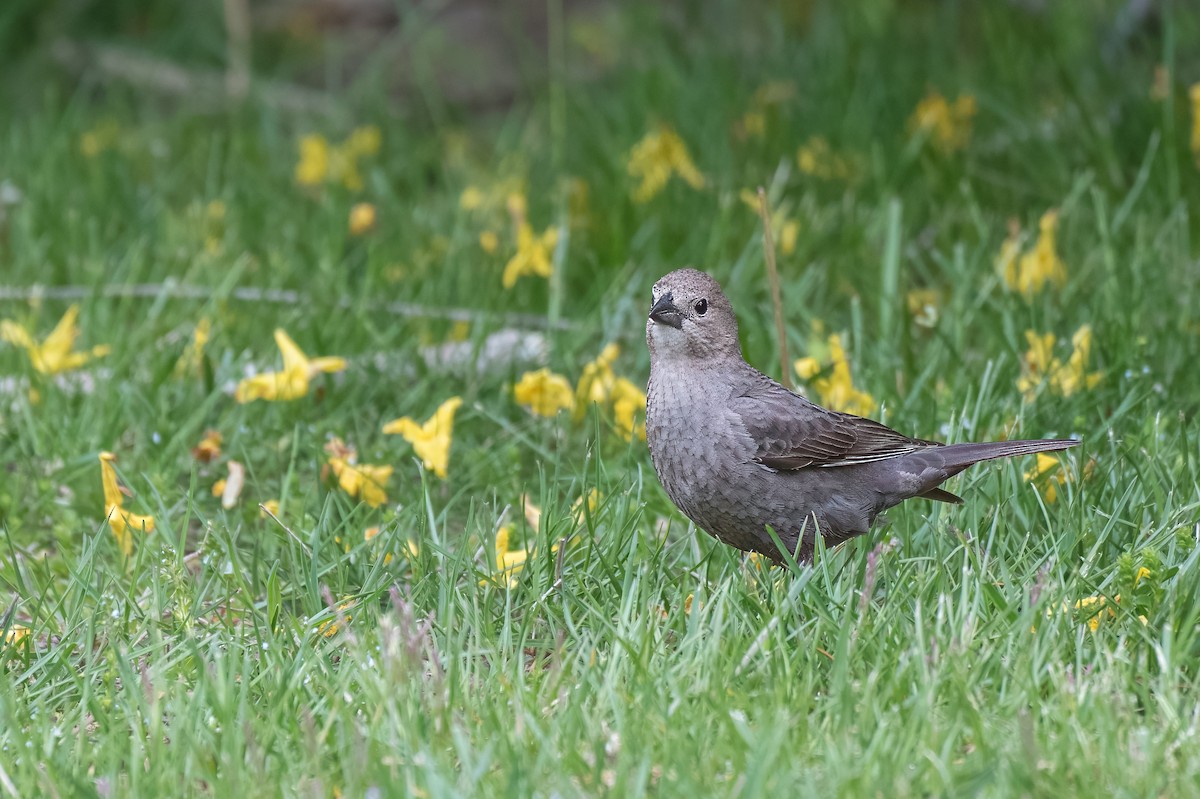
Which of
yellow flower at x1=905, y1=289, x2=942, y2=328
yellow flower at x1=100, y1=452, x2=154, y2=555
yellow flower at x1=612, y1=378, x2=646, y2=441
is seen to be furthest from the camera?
yellow flower at x1=905, y1=289, x2=942, y2=328

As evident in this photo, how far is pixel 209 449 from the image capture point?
4387 millimetres

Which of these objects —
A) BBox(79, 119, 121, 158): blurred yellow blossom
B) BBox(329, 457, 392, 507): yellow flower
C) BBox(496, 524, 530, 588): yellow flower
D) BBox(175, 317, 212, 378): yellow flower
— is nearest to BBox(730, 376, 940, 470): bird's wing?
BBox(496, 524, 530, 588): yellow flower

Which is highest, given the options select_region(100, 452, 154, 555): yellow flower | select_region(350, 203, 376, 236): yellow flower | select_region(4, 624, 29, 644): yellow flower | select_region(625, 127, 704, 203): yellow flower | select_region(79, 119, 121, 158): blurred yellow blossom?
select_region(625, 127, 704, 203): yellow flower

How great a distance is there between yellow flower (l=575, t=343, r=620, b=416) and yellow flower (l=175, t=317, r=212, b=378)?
1.22m

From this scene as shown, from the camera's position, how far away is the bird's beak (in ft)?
12.0

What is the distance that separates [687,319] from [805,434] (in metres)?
0.39

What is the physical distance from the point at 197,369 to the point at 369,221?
1416mm

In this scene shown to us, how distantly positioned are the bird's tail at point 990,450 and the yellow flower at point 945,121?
315cm

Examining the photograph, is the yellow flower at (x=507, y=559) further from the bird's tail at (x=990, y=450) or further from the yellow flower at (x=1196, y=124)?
the yellow flower at (x=1196, y=124)

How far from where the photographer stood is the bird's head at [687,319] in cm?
366

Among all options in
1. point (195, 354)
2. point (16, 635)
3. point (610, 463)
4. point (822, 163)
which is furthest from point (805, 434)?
point (822, 163)

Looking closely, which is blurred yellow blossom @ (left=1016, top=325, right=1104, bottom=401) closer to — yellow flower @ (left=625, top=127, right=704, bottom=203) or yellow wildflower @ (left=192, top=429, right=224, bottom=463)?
yellow flower @ (left=625, top=127, right=704, bottom=203)

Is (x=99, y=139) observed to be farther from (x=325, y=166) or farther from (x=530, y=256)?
(x=530, y=256)

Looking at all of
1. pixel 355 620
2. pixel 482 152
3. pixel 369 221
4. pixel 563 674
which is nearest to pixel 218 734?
pixel 355 620
